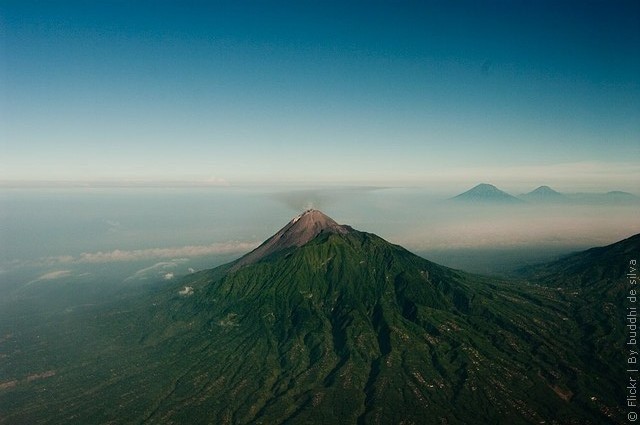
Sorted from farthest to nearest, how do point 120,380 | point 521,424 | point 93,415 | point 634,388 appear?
point 120,380, point 634,388, point 93,415, point 521,424

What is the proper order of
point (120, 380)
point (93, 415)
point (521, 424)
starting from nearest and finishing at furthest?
point (521, 424) → point (93, 415) → point (120, 380)

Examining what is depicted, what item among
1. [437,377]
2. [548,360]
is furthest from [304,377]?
[548,360]

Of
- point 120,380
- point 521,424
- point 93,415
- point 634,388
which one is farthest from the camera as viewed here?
point 120,380

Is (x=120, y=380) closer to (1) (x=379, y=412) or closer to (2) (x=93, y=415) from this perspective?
(2) (x=93, y=415)

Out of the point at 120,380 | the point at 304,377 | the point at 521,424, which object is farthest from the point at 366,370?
the point at 120,380

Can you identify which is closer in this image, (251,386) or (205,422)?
(205,422)

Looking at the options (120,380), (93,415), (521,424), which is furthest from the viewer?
(120,380)

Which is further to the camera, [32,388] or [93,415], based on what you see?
[32,388]

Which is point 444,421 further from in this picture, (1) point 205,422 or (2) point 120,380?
(2) point 120,380
